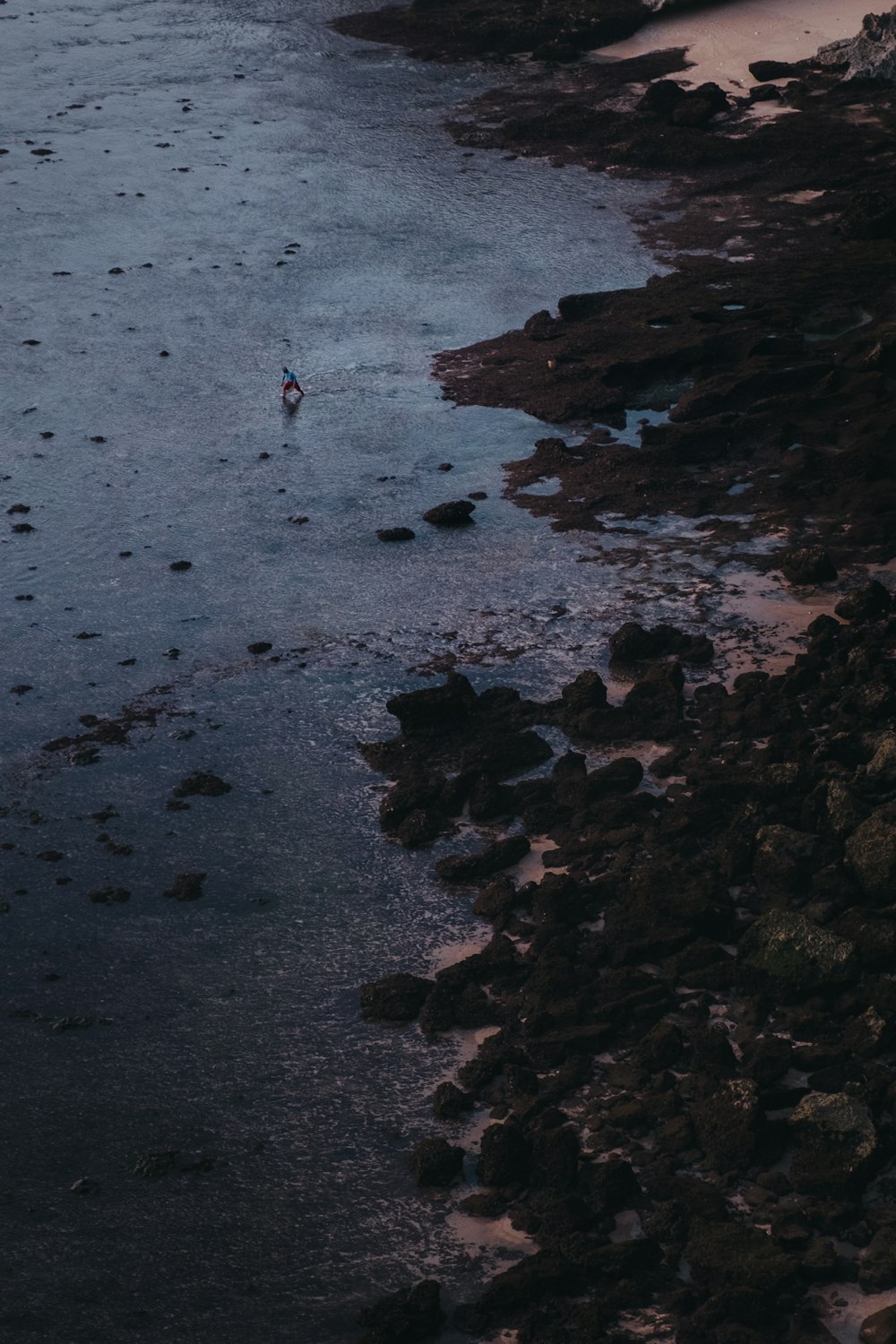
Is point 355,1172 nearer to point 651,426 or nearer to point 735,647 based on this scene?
point 735,647

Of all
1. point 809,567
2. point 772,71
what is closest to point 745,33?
point 772,71

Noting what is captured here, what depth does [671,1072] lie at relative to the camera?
916cm

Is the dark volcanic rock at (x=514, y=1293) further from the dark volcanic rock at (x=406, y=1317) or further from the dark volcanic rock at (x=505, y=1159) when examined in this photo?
the dark volcanic rock at (x=505, y=1159)

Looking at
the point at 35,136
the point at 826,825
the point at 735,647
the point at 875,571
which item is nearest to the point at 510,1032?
the point at 826,825

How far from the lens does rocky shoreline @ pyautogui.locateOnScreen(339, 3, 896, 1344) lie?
8.05 m

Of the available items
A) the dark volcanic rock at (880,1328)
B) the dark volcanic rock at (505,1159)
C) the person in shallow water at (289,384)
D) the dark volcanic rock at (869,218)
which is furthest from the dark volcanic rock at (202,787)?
the dark volcanic rock at (869,218)

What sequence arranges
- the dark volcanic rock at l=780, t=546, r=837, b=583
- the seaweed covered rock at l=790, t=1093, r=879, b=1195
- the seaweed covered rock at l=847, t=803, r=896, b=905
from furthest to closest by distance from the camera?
the dark volcanic rock at l=780, t=546, r=837, b=583
the seaweed covered rock at l=847, t=803, r=896, b=905
the seaweed covered rock at l=790, t=1093, r=879, b=1195

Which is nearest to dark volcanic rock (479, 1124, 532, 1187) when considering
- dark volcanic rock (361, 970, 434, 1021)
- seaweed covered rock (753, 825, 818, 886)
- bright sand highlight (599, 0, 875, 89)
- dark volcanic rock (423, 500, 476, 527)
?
dark volcanic rock (361, 970, 434, 1021)

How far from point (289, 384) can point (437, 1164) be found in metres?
11.8

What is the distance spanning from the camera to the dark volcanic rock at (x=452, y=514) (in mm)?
15812

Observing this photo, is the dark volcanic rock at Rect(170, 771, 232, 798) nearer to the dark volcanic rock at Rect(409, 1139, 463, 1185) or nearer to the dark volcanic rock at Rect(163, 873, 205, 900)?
the dark volcanic rock at Rect(163, 873, 205, 900)

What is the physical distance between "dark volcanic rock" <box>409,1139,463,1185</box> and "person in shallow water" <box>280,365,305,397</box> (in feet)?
38.3

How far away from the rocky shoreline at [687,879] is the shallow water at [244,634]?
1.55 feet

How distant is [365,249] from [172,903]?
1431 centimetres
